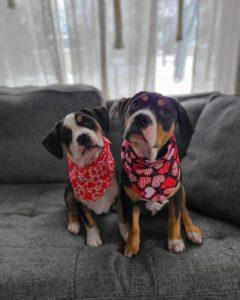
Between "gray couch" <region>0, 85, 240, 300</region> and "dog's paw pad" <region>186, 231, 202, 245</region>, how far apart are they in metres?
0.03

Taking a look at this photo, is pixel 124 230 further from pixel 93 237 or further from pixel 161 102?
pixel 161 102

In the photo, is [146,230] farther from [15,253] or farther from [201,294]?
[15,253]

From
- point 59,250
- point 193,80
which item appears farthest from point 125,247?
point 193,80

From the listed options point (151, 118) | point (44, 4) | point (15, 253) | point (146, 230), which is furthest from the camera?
point (44, 4)

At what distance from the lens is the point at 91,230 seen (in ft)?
3.76

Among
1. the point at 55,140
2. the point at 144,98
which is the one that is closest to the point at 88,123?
the point at 55,140

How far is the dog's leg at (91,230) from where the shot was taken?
3.61 ft

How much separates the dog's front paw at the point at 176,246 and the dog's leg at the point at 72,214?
0.40 meters

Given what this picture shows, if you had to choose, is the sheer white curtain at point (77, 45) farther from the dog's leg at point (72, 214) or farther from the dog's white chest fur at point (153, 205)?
the dog's white chest fur at point (153, 205)

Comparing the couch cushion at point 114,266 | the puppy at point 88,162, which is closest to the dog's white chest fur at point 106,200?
the puppy at point 88,162

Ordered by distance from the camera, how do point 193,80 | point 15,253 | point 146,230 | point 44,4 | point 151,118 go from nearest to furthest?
point 151,118, point 15,253, point 146,230, point 44,4, point 193,80

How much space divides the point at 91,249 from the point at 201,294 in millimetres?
411

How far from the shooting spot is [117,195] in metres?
1.17

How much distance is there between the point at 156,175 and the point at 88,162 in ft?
0.94
